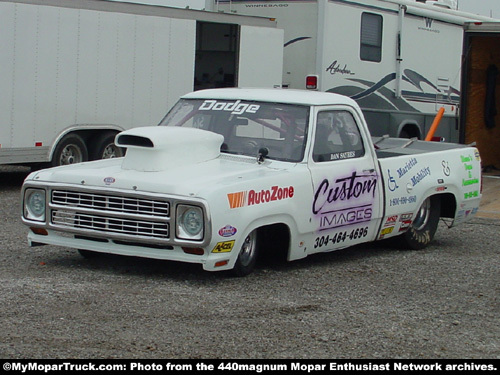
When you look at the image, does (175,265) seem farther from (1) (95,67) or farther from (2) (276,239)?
(1) (95,67)

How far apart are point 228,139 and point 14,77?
213 inches

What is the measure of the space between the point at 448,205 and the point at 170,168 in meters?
3.54

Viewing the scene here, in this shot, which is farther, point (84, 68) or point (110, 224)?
point (84, 68)

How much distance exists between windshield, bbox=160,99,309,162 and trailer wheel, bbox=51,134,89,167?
506 cm

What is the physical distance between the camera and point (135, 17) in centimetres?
1449

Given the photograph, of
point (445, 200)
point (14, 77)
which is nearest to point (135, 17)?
point (14, 77)

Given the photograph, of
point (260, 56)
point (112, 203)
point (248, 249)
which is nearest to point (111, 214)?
point (112, 203)

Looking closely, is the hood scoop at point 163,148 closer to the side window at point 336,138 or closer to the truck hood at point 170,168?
the truck hood at point 170,168

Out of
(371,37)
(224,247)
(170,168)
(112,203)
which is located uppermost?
(371,37)

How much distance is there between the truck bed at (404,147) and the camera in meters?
10.1


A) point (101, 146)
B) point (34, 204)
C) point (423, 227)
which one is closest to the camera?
point (34, 204)

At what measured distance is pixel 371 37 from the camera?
666 inches

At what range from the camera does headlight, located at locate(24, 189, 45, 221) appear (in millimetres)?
7836
